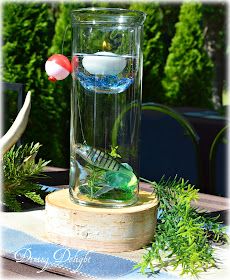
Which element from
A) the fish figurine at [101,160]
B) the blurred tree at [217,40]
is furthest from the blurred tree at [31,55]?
the blurred tree at [217,40]

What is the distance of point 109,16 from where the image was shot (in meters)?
Result: 1.42

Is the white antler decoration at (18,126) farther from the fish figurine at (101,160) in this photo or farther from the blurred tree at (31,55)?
the blurred tree at (31,55)

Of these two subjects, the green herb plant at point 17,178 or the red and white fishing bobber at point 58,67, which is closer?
the red and white fishing bobber at point 58,67

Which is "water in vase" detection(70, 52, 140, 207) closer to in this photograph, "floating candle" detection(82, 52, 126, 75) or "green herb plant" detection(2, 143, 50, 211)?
"floating candle" detection(82, 52, 126, 75)

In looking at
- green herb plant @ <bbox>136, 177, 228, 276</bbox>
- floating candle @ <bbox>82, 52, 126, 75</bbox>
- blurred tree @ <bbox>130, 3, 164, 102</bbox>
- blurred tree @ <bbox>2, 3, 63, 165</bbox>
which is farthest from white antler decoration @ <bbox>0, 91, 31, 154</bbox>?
blurred tree @ <bbox>130, 3, 164, 102</bbox>

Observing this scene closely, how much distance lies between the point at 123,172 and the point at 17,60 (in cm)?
288

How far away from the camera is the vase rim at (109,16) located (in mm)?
1418

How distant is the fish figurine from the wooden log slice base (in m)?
0.11

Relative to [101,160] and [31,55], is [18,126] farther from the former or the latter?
[31,55]

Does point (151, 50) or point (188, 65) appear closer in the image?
point (151, 50)

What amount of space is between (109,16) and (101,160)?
0.37 meters

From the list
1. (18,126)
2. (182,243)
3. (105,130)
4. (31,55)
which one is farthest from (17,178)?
(31,55)

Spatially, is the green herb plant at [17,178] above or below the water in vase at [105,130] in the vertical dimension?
below

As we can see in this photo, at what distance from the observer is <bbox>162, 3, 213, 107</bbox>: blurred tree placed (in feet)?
20.2
